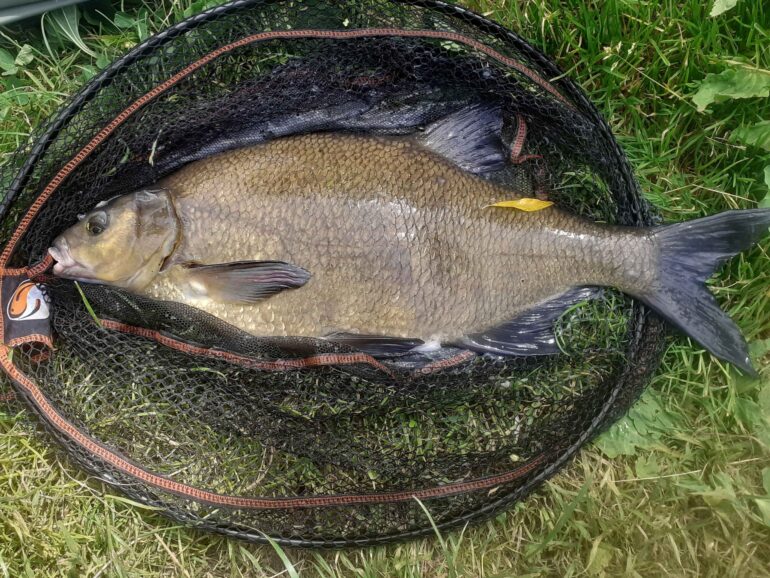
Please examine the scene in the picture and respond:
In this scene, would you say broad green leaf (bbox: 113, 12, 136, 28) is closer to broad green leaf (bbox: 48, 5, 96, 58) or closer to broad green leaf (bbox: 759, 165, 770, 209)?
broad green leaf (bbox: 48, 5, 96, 58)

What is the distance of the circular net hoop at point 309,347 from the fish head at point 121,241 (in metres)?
0.09

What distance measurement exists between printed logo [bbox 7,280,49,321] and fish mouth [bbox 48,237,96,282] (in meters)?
0.11

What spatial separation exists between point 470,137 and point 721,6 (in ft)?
3.28

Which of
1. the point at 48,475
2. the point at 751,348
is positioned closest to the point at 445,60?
the point at 751,348

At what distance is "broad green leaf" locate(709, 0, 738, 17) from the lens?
210 centimetres

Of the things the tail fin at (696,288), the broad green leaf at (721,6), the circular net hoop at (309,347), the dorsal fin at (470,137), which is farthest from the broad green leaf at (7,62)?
the broad green leaf at (721,6)

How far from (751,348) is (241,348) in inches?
74.0

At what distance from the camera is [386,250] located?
209 centimetres

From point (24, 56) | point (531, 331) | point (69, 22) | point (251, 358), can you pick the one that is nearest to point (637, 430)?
point (531, 331)

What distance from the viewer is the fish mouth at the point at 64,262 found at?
2.08m

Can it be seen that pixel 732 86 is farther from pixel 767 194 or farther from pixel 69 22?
pixel 69 22

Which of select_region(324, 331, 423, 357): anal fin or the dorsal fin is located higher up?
the dorsal fin

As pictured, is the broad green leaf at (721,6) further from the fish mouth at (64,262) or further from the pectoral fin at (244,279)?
the fish mouth at (64,262)

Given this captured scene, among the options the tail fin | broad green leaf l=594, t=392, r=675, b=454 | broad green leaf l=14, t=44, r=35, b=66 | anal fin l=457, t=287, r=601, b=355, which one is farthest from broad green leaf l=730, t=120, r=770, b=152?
broad green leaf l=14, t=44, r=35, b=66
